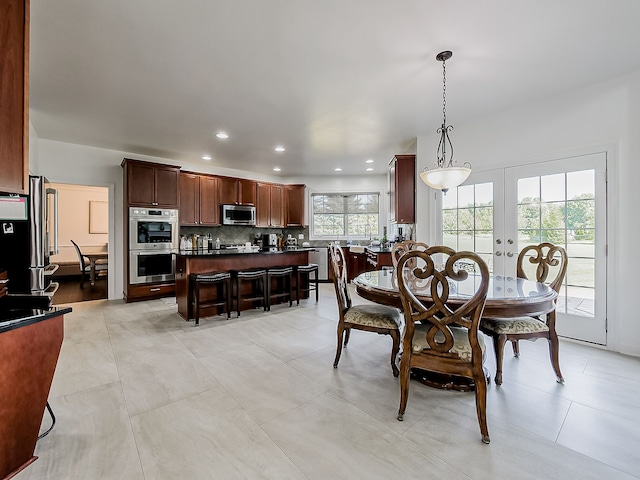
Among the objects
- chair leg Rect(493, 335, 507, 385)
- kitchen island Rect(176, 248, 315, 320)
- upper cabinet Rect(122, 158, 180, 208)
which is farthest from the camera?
upper cabinet Rect(122, 158, 180, 208)

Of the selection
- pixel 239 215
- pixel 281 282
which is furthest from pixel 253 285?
pixel 239 215

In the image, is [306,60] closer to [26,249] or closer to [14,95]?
[14,95]

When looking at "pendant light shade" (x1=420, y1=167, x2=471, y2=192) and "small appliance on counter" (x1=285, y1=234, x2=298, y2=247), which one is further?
"small appliance on counter" (x1=285, y1=234, x2=298, y2=247)

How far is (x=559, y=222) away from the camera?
10.6ft

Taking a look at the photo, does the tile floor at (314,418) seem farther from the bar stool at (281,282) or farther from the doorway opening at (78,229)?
the doorway opening at (78,229)

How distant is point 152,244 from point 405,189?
14.1 feet

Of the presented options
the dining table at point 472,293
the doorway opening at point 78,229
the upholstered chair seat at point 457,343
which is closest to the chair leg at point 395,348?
the dining table at point 472,293

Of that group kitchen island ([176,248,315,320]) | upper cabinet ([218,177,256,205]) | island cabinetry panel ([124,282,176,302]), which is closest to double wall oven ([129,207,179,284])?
island cabinetry panel ([124,282,176,302])

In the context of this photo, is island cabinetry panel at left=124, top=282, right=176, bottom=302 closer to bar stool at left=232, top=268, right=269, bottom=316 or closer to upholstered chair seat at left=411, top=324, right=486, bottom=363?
bar stool at left=232, top=268, right=269, bottom=316

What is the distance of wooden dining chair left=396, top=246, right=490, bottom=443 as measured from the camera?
1.64 m

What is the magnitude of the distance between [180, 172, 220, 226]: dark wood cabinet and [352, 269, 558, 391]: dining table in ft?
14.1

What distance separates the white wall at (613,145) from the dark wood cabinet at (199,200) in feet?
17.0

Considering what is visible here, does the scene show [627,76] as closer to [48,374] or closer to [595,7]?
[595,7]

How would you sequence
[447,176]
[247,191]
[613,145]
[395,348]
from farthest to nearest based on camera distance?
[247,191], [613,145], [447,176], [395,348]
